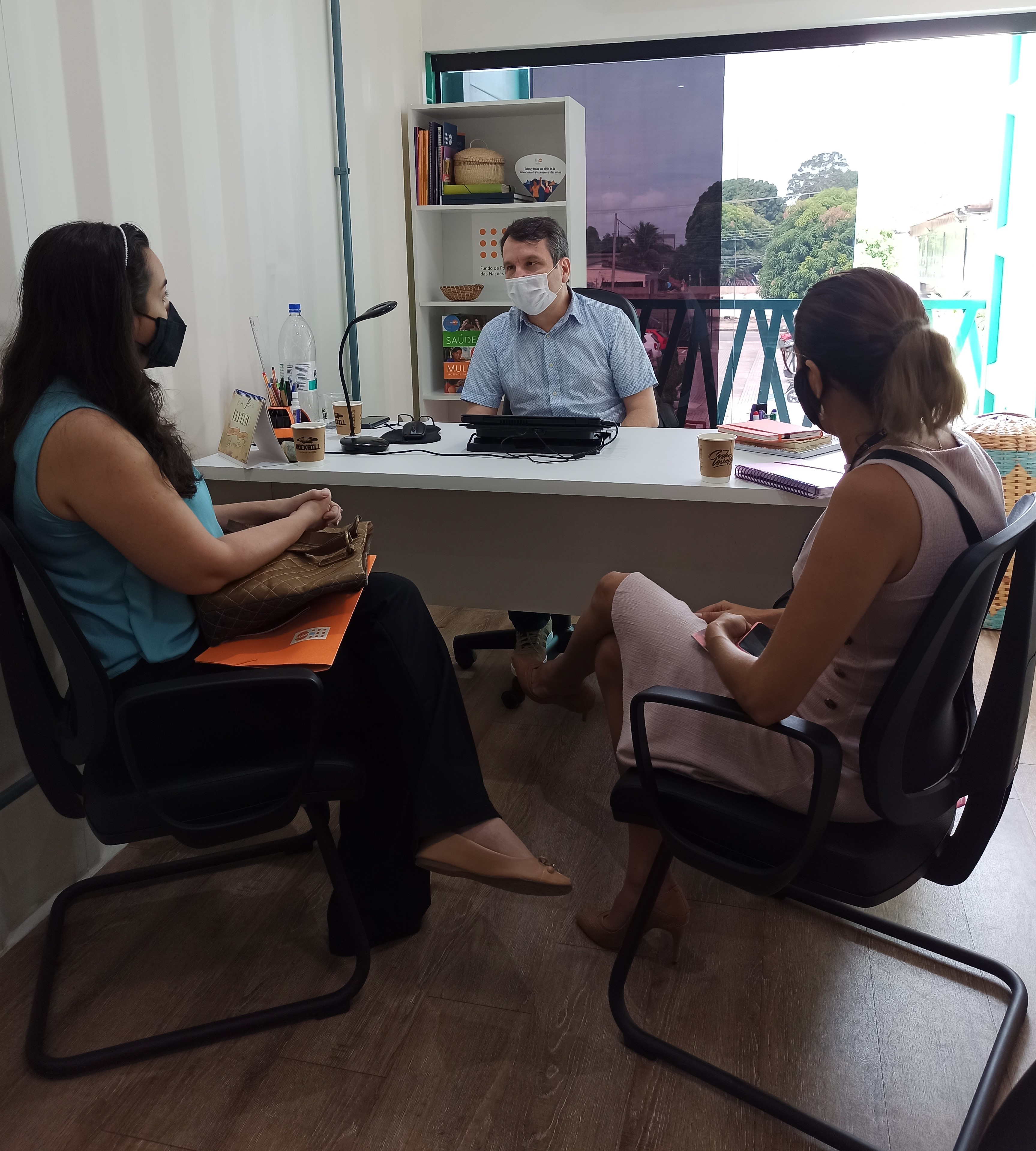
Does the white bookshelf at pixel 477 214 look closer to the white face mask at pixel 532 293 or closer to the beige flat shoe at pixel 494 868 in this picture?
the white face mask at pixel 532 293

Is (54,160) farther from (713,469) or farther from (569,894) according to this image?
(569,894)

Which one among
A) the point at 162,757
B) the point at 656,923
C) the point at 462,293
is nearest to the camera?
the point at 162,757

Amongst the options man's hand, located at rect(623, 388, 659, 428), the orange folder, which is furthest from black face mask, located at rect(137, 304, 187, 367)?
man's hand, located at rect(623, 388, 659, 428)

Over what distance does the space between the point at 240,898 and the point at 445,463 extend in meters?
1.03

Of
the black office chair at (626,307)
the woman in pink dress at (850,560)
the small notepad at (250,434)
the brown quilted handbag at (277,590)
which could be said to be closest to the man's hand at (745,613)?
the woman in pink dress at (850,560)

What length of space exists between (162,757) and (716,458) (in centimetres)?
118

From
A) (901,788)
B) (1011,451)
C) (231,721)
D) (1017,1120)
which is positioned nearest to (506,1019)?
(231,721)

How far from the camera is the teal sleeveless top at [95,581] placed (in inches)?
53.0

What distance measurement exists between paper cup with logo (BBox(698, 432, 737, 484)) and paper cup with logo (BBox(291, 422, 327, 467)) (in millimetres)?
892

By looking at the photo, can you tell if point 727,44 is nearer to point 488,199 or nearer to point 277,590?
point 488,199

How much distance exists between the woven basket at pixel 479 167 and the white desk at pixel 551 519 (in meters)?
1.74

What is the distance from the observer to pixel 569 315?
288 cm

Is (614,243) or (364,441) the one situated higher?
(614,243)

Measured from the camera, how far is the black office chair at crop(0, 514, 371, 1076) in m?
1.29
